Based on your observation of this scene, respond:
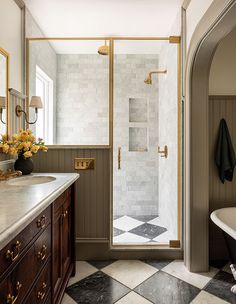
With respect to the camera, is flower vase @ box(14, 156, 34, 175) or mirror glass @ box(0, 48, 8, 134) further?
flower vase @ box(14, 156, 34, 175)

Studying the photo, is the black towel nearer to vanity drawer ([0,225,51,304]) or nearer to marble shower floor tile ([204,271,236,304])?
marble shower floor tile ([204,271,236,304])

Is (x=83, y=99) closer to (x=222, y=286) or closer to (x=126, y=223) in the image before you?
(x=126, y=223)

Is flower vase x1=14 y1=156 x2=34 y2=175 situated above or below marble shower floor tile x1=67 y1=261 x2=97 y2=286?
above

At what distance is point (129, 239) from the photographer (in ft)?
8.84

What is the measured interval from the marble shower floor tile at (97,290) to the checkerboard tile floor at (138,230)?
1.79 feet

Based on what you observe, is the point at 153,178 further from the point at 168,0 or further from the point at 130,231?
the point at 168,0

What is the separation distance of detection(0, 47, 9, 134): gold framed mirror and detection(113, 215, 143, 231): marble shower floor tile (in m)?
1.83

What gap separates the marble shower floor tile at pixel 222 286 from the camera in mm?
1822

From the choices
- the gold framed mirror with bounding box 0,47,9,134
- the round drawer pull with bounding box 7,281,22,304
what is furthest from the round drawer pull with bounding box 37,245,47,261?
the gold framed mirror with bounding box 0,47,9,134

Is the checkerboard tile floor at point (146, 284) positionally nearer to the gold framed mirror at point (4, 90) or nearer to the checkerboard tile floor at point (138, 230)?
the checkerboard tile floor at point (138, 230)

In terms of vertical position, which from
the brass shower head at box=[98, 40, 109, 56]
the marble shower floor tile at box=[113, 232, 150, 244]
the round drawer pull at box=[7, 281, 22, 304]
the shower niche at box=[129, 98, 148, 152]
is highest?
the brass shower head at box=[98, 40, 109, 56]

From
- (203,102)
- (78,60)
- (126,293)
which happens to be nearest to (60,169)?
(78,60)

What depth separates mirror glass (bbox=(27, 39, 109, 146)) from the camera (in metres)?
2.37

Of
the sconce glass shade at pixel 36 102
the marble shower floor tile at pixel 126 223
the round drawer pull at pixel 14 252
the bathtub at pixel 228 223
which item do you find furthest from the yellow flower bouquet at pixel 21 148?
the bathtub at pixel 228 223
